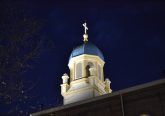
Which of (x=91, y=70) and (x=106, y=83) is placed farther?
(x=106, y=83)

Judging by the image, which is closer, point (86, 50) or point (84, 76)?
point (84, 76)

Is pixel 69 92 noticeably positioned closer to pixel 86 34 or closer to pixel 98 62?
pixel 98 62

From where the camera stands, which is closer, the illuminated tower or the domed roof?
the illuminated tower

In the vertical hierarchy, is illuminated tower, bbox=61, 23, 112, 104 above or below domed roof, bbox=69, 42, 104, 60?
below

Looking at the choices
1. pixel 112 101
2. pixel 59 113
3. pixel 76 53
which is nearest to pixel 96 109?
pixel 112 101

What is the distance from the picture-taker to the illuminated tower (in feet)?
113

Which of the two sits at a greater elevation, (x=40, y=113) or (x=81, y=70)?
(x=81, y=70)

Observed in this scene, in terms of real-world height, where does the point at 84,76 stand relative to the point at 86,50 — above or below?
below

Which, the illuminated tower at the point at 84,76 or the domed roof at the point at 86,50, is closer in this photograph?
the illuminated tower at the point at 84,76

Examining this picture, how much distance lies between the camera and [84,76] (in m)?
35.4

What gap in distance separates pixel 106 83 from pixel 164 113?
1416 cm

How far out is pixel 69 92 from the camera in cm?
3538

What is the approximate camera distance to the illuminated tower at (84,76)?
34.6 meters

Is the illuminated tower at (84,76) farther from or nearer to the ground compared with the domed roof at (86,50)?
nearer to the ground
